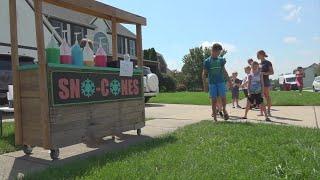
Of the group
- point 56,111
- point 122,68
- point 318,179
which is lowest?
point 318,179

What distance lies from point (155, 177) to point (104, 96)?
2.47m

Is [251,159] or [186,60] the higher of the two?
[186,60]

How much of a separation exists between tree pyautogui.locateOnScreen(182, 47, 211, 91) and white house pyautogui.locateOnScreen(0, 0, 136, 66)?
85.6 ft

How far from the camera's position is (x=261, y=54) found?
11.5 metres

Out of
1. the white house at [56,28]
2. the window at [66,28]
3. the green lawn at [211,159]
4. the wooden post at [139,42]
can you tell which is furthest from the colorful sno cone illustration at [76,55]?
the window at [66,28]

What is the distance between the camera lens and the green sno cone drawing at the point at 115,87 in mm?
7338

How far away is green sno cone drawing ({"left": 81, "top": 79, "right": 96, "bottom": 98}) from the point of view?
→ 6.66m

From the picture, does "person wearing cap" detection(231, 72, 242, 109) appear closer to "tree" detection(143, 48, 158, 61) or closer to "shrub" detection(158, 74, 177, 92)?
"shrub" detection(158, 74, 177, 92)

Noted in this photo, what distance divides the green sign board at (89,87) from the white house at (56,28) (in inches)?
69.4

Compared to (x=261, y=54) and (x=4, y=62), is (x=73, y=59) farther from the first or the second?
(x=4, y=62)

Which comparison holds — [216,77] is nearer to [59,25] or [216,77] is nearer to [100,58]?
[100,58]

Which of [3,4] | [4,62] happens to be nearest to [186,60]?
[3,4]

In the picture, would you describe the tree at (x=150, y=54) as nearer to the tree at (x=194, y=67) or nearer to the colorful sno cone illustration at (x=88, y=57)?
the tree at (x=194, y=67)

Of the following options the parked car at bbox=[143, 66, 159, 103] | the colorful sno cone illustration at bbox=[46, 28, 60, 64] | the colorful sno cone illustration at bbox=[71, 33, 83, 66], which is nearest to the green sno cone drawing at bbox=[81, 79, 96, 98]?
the colorful sno cone illustration at bbox=[71, 33, 83, 66]
